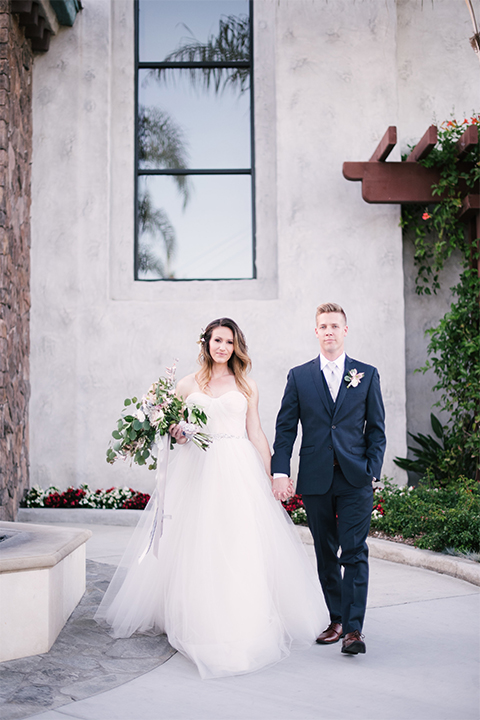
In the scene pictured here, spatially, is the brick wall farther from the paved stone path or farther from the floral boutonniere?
the floral boutonniere

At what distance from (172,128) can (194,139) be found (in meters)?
0.33

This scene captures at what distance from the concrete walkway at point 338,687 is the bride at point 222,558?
146 mm

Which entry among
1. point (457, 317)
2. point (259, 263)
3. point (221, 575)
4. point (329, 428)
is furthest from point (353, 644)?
point (259, 263)

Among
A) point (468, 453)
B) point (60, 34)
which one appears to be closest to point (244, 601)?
point (468, 453)

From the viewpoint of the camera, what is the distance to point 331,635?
357 cm

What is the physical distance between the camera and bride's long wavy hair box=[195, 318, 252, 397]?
4.09 m

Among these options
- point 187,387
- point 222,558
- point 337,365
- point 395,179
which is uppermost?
point 395,179

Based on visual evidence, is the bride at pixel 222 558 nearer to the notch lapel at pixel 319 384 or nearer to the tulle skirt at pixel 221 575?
the tulle skirt at pixel 221 575

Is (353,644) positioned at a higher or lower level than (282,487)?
lower

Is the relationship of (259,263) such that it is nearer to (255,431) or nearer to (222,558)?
(255,431)

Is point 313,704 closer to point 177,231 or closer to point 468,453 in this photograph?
point 468,453

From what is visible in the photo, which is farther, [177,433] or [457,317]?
[457,317]

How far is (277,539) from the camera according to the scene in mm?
3779

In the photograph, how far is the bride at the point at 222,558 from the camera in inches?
131
